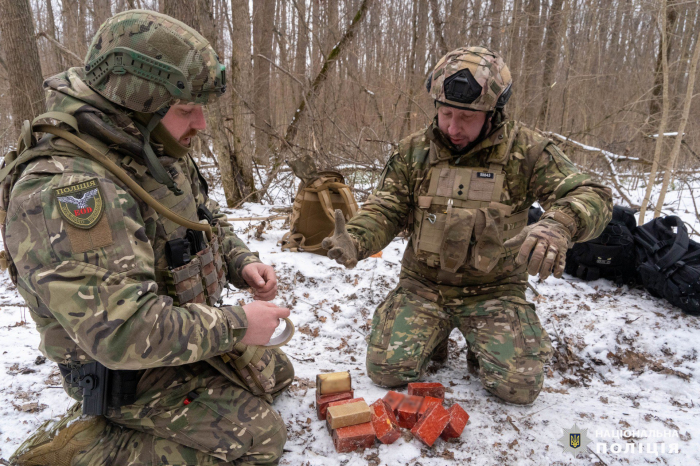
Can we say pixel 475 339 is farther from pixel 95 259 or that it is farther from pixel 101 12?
pixel 101 12

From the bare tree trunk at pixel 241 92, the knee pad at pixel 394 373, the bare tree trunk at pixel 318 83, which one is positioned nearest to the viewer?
the knee pad at pixel 394 373

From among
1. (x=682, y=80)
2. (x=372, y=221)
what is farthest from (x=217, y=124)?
(x=682, y=80)

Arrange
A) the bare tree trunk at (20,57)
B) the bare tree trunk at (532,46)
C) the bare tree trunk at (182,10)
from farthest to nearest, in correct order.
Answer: the bare tree trunk at (532,46)
the bare tree trunk at (20,57)
the bare tree trunk at (182,10)

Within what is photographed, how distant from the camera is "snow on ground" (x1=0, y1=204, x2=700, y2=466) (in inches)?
82.1

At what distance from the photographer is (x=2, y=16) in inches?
210

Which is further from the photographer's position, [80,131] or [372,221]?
[372,221]

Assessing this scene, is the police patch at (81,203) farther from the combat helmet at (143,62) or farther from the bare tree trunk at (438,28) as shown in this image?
the bare tree trunk at (438,28)

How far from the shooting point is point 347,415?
6.89 ft

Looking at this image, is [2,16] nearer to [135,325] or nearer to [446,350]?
[135,325]

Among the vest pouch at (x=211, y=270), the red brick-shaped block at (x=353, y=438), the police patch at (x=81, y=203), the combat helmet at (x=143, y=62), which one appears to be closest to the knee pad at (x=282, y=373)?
the red brick-shaped block at (x=353, y=438)

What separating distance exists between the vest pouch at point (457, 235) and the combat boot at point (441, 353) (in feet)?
1.89

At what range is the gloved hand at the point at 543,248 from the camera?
2.02 meters

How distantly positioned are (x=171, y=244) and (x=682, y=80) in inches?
560

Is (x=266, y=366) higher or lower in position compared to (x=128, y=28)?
lower
